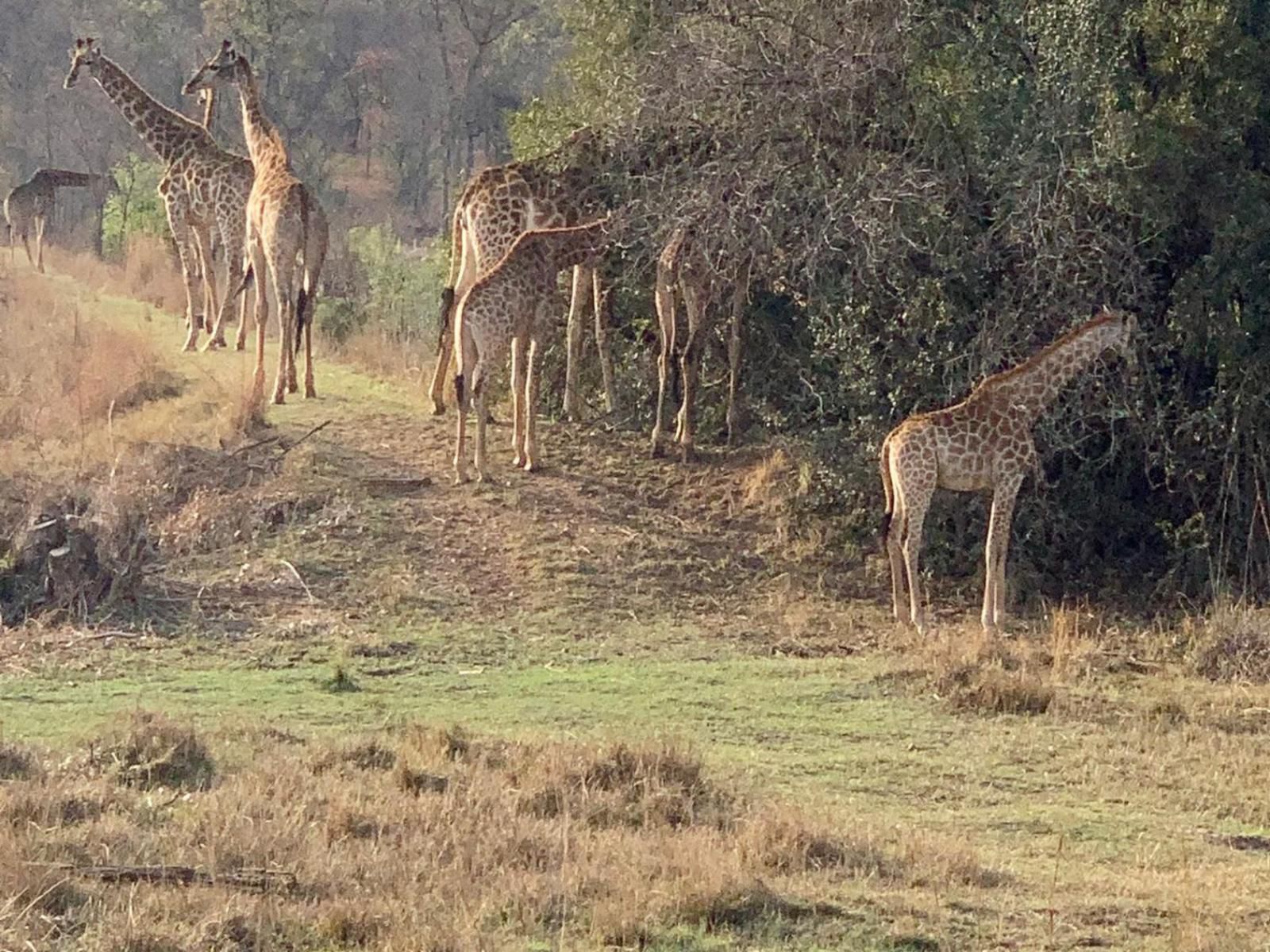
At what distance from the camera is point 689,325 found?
14.1 m

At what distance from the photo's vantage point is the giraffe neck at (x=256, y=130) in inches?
615

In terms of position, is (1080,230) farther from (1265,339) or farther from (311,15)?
(311,15)

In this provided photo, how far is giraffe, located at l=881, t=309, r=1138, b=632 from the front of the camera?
1122cm

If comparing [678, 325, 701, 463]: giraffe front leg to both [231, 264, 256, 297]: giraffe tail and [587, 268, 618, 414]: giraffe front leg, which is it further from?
[231, 264, 256, 297]: giraffe tail

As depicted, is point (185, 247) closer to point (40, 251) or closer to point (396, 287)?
point (396, 287)

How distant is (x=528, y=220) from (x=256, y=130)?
9.88ft

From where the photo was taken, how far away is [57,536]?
1136 cm

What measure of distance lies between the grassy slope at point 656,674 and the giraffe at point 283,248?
0.36 meters

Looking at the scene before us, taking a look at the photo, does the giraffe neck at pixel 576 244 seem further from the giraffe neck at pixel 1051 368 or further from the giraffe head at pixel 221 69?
the giraffe head at pixel 221 69

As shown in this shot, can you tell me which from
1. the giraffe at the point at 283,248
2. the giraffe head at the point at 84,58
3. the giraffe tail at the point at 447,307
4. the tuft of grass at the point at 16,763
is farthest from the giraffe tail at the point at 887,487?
the giraffe head at the point at 84,58

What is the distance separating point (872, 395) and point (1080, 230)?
1.68m

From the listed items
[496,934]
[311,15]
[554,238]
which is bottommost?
[496,934]

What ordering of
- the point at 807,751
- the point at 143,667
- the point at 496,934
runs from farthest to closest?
the point at 143,667
the point at 807,751
the point at 496,934

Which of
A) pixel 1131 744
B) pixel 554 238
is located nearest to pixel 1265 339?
pixel 1131 744
